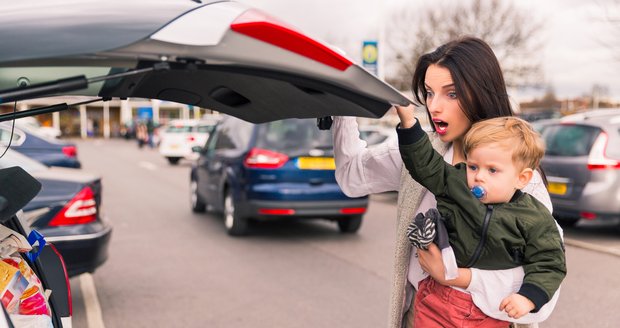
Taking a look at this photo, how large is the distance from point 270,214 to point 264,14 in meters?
6.26

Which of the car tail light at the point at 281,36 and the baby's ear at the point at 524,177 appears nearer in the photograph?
the car tail light at the point at 281,36

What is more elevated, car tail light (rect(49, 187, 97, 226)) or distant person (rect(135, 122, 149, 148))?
car tail light (rect(49, 187, 97, 226))

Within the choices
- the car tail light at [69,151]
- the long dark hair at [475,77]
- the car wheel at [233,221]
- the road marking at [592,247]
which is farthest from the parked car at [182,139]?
the long dark hair at [475,77]

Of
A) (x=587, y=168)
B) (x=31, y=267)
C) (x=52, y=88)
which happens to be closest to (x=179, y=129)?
(x=587, y=168)

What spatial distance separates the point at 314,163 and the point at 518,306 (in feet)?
19.3

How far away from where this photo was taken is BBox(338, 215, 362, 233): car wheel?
27.2ft

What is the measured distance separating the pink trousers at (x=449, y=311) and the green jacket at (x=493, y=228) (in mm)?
125

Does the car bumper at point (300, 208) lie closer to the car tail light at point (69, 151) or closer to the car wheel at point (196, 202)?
the car wheel at point (196, 202)

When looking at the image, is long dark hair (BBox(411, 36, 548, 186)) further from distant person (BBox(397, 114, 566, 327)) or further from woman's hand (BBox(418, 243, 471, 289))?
woman's hand (BBox(418, 243, 471, 289))

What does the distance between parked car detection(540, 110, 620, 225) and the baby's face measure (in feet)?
19.8

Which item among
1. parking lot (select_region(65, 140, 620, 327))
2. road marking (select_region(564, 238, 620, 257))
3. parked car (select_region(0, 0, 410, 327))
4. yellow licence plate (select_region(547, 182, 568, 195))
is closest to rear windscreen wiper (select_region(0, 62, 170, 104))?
parked car (select_region(0, 0, 410, 327))

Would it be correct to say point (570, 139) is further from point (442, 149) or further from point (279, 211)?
point (442, 149)

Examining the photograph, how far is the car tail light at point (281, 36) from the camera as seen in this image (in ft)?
4.41

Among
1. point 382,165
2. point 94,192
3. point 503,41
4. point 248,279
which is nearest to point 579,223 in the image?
point 248,279
